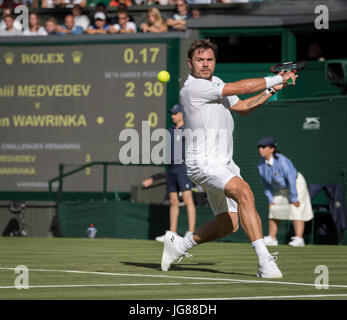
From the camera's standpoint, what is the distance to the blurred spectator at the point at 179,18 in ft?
58.6

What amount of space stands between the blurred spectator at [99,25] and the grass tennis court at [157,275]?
6.87 meters

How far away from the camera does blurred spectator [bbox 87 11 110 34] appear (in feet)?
59.7

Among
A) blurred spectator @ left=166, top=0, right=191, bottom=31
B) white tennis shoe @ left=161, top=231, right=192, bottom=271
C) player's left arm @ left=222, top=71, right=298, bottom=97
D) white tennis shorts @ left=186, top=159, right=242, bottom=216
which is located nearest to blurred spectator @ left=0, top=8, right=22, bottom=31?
blurred spectator @ left=166, top=0, right=191, bottom=31

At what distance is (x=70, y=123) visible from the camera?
17828 mm

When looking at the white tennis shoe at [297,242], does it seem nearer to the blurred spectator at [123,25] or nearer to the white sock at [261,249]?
the blurred spectator at [123,25]

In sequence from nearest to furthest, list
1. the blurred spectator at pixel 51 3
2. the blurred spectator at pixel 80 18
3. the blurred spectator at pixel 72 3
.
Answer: the blurred spectator at pixel 80 18
the blurred spectator at pixel 72 3
the blurred spectator at pixel 51 3

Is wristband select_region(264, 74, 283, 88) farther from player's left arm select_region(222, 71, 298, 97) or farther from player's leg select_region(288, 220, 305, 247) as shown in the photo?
player's leg select_region(288, 220, 305, 247)

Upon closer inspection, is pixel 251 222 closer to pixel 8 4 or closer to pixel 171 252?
pixel 171 252

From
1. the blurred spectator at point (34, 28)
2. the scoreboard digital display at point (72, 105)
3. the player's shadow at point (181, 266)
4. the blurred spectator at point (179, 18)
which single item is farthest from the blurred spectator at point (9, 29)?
the player's shadow at point (181, 266)

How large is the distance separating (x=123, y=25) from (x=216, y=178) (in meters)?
10.8

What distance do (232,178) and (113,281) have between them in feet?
4.49
